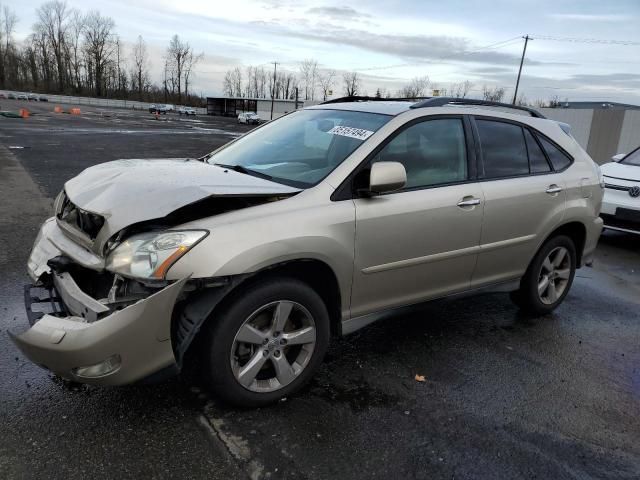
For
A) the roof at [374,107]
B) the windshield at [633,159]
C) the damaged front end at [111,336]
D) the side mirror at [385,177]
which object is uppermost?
the roof at [374,107]

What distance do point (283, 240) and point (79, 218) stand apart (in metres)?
1.24

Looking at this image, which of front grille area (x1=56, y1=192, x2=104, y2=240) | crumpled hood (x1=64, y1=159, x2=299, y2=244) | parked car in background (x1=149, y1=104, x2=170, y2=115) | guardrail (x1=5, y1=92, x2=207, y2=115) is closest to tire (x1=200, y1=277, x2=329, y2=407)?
crumpled hood (x1=64, y1=159, x2=299, y2=244)

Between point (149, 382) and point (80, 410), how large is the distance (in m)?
0.56

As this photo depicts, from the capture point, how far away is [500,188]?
12.9 feet

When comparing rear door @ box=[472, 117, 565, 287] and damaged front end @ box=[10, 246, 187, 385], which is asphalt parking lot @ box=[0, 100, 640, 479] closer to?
damaged front end @ box=[10, 246, 187, 385]

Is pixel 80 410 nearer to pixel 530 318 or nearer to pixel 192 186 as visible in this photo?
pixel 192 186

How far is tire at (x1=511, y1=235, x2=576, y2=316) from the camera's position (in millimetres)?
4500

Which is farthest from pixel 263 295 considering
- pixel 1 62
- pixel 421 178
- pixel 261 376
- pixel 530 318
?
pixel 1 62

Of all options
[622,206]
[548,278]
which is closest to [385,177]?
[548,278]

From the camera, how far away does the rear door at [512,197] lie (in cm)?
392

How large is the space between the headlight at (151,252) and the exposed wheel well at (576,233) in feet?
10.8

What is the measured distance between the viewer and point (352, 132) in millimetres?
3525

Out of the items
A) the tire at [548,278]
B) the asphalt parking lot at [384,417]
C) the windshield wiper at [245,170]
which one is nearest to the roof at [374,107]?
the windshield wiper at [245,170]

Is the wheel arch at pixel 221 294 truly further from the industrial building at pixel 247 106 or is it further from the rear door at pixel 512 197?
the industrial building at pixel 247 106
